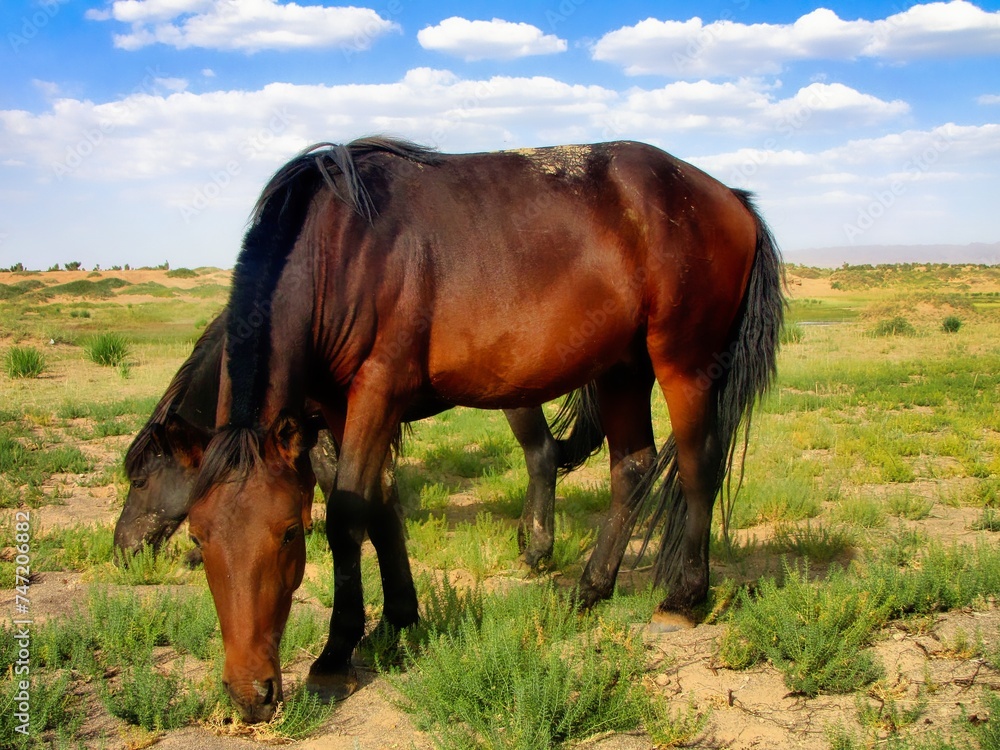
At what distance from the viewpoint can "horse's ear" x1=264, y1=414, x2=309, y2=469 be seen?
2873mm

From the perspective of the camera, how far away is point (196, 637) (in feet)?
12.3

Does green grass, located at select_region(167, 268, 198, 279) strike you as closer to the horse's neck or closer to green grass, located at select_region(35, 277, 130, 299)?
green grass, located at select_region(35, 277, 130, 299)

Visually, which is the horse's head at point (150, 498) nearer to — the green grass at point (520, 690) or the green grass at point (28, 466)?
the green grass at point (28, 466)

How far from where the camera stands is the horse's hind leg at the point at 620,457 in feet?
14.7

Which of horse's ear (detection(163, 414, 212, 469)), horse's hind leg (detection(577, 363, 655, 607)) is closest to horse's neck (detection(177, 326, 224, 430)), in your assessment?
horse's ear (detection(163, 414, 212, 469))

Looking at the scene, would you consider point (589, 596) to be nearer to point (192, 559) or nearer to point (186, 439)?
point (186, 439)

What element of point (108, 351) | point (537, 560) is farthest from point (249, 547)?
point (108, 351)

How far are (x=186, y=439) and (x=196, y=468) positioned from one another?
21 cm

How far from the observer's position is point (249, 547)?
8.90 feet

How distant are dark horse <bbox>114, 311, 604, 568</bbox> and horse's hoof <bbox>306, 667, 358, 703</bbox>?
910 millimetres

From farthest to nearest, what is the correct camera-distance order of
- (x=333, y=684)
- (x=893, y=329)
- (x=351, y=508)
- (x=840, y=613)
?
(x=893, y=329)
(x=840, y=613)
(x=333, y=684)
(x=351, y=508)

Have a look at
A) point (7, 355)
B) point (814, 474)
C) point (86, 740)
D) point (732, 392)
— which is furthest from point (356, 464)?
point (7, 355)

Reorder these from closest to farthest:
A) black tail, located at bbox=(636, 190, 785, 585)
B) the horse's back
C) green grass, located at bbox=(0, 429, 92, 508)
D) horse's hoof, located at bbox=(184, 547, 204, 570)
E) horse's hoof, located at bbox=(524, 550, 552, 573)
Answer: the horse's back
black tail, located at bbox=(636, 190, 785, 585)
horse's hoof, located at bbox=(184, 547, 204, 570)
horse's hoof, located at bbox=(524, 550, 552, 573)
green grass, located at bbox=(0, 429, 92, 508)

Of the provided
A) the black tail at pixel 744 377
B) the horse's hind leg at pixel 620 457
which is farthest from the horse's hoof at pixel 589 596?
the black tail at pixel 744 377
